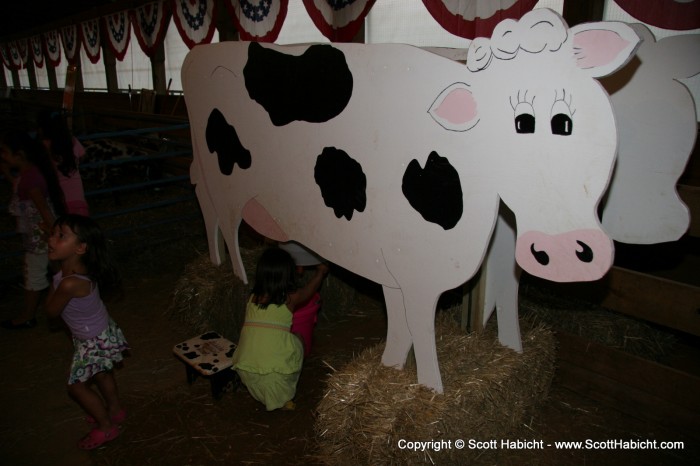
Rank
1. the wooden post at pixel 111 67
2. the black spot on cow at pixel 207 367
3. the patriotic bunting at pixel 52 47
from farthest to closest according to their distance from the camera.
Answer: the patriotic bunting at pixel 52 47 < the wooden post at pixel 111 67 < the black spot on cow at pixel 207 367

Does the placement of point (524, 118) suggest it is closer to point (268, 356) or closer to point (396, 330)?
point (396, 330)

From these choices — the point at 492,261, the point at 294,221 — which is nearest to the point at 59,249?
the point at 294,221

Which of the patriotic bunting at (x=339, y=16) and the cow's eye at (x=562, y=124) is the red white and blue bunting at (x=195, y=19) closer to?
the patriotic bunting at (x=339, y=16)

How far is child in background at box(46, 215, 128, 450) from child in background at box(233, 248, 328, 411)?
67 cm

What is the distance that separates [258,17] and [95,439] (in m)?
5.68

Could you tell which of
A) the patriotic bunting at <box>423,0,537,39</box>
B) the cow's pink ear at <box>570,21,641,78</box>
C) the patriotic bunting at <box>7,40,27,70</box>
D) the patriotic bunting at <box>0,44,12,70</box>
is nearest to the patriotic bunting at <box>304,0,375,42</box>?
the patriotic bunting at <box>423,0,537,39</box>

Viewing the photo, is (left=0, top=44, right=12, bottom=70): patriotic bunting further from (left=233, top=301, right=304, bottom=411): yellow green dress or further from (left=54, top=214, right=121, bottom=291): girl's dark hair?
(left=233, top=301, right=304, bottom=411): yellow green dress

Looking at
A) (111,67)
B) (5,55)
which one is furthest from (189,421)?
(5,55)

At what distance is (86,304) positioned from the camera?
2508mm

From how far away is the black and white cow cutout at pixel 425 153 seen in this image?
1707 millimetres

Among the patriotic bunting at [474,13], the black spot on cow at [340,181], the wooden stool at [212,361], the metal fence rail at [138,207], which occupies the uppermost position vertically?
the patriotic bunting at [474,13]

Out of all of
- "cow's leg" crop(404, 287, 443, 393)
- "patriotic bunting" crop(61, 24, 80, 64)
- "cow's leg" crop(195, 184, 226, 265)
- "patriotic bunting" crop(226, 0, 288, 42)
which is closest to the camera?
"cow's leg" crop(404, 287, 443, 393)

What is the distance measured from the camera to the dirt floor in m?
2.59

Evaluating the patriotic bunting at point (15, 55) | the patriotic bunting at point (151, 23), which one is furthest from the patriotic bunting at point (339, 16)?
the patriotic bunting at point (15, 55)
